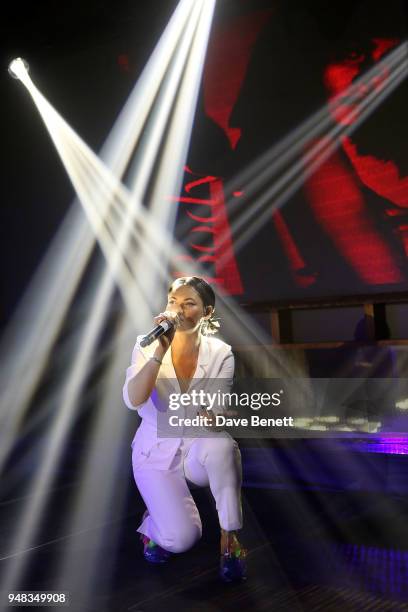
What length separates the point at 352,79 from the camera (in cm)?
467

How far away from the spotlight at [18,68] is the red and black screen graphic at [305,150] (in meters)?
1.85

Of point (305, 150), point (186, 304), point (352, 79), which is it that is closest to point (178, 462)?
point (186, 304)

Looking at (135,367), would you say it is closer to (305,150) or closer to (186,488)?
(186,488)

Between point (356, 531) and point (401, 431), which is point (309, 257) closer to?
point (401, 431)

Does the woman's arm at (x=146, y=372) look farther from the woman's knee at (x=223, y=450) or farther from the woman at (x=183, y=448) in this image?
the woman's knee at (x=223, y=450)

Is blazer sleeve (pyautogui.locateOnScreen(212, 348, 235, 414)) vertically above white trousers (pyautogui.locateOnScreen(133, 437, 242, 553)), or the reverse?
blazer sleeve (pyautogui.locateOnScreen(212, 348, 235, 414))

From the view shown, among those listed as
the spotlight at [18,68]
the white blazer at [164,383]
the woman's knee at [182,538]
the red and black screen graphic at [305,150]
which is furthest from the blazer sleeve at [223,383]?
the spotlight at [18,68]

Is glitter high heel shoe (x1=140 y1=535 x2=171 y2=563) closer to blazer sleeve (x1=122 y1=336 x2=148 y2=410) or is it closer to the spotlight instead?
blazer sleeve (x1=122 y1=336 x2=148 y2=410)

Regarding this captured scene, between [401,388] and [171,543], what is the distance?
2.08 metres

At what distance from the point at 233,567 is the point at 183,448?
43 cm

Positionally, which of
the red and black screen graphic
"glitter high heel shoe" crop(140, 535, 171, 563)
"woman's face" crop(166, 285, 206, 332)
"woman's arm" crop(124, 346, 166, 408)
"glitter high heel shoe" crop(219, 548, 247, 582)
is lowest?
"glitter high heel shoe" crop(219, 548, 247, 582)

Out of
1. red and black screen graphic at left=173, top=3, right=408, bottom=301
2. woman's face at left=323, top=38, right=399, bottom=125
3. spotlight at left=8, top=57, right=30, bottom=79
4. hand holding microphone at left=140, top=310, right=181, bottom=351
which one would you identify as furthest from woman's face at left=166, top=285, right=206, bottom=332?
spotlight at left=8, top=57, right=30, bottom=79

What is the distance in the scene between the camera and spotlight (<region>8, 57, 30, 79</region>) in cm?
581

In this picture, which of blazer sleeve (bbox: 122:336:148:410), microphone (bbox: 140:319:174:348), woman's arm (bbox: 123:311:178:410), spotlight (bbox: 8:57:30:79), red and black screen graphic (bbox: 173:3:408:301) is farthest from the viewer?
spotlight (bbox: 8:57:30:79)
